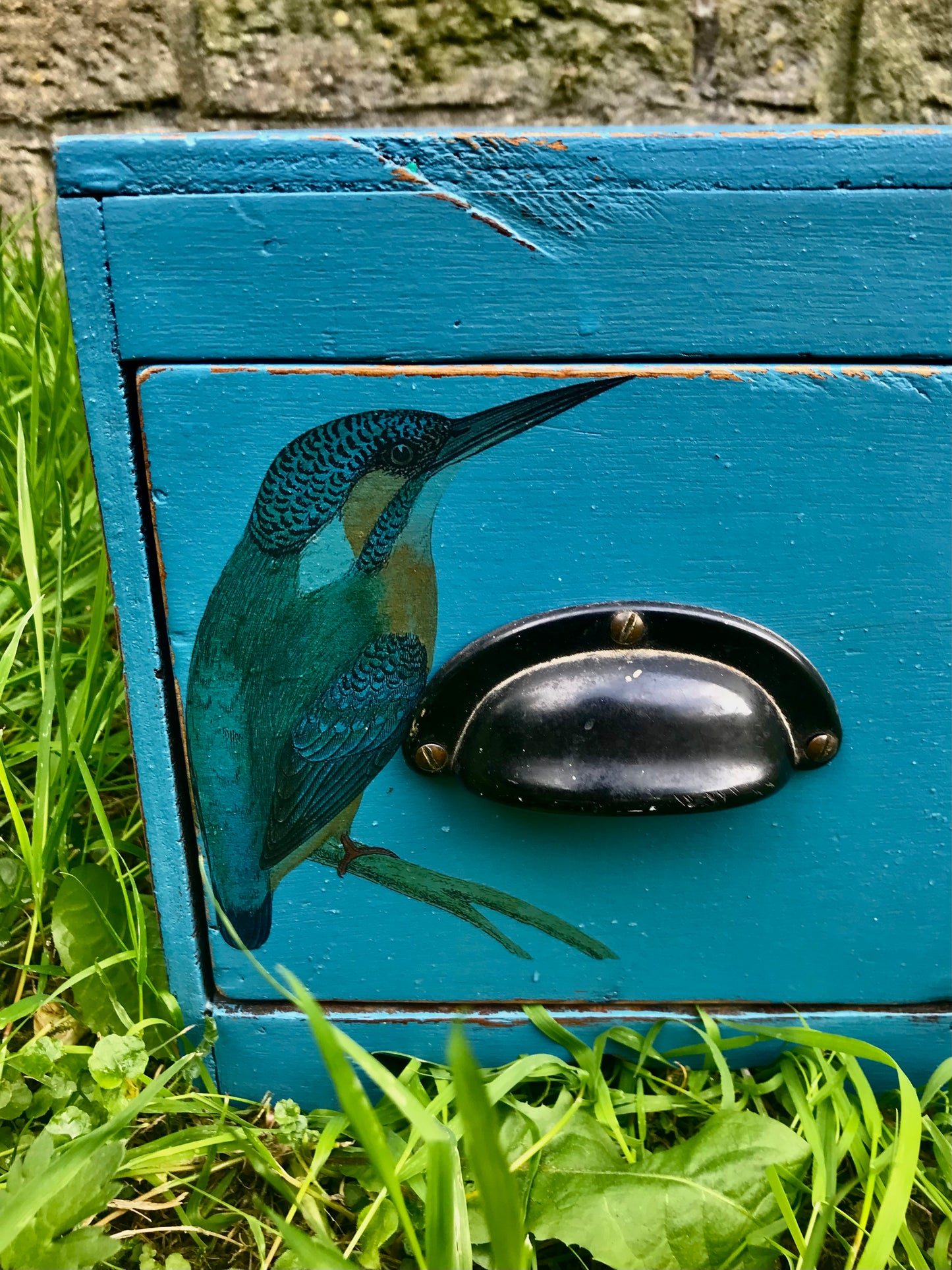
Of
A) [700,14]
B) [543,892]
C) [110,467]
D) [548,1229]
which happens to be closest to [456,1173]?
[548,1229]

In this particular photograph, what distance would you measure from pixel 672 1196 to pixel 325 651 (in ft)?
1.25

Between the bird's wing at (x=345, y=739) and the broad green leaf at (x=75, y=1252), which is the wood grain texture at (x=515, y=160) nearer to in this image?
the bird's wing at (x=345, y=739)

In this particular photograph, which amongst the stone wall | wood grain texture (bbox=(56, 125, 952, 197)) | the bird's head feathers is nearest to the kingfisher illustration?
the bird's head feathers

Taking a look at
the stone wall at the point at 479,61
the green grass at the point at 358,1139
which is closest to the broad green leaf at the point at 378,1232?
the green grass at the point at 358,1139

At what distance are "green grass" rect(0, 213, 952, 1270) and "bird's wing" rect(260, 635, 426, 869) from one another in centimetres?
11

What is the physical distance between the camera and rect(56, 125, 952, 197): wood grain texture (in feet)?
1.36

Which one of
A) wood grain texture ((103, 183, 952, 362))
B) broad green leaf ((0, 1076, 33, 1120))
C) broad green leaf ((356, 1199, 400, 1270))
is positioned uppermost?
wood grain texture ((103, 183, 952, 362))

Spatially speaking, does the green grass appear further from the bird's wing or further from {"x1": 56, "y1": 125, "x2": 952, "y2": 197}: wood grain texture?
{"x1": 56, "y1": 125, "x2": 952, "y2": 197}: wood grain texture

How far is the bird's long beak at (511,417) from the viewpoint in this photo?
1.49 ft

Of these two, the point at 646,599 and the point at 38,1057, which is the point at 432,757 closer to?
the point at 646,599

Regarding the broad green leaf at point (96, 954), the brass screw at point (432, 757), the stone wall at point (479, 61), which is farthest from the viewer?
the stone wall at point (479, 61)

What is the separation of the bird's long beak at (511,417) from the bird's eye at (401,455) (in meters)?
0.02

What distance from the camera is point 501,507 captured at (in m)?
0.48

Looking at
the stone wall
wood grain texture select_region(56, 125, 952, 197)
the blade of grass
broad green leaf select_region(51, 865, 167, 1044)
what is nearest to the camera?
the blade of grass
